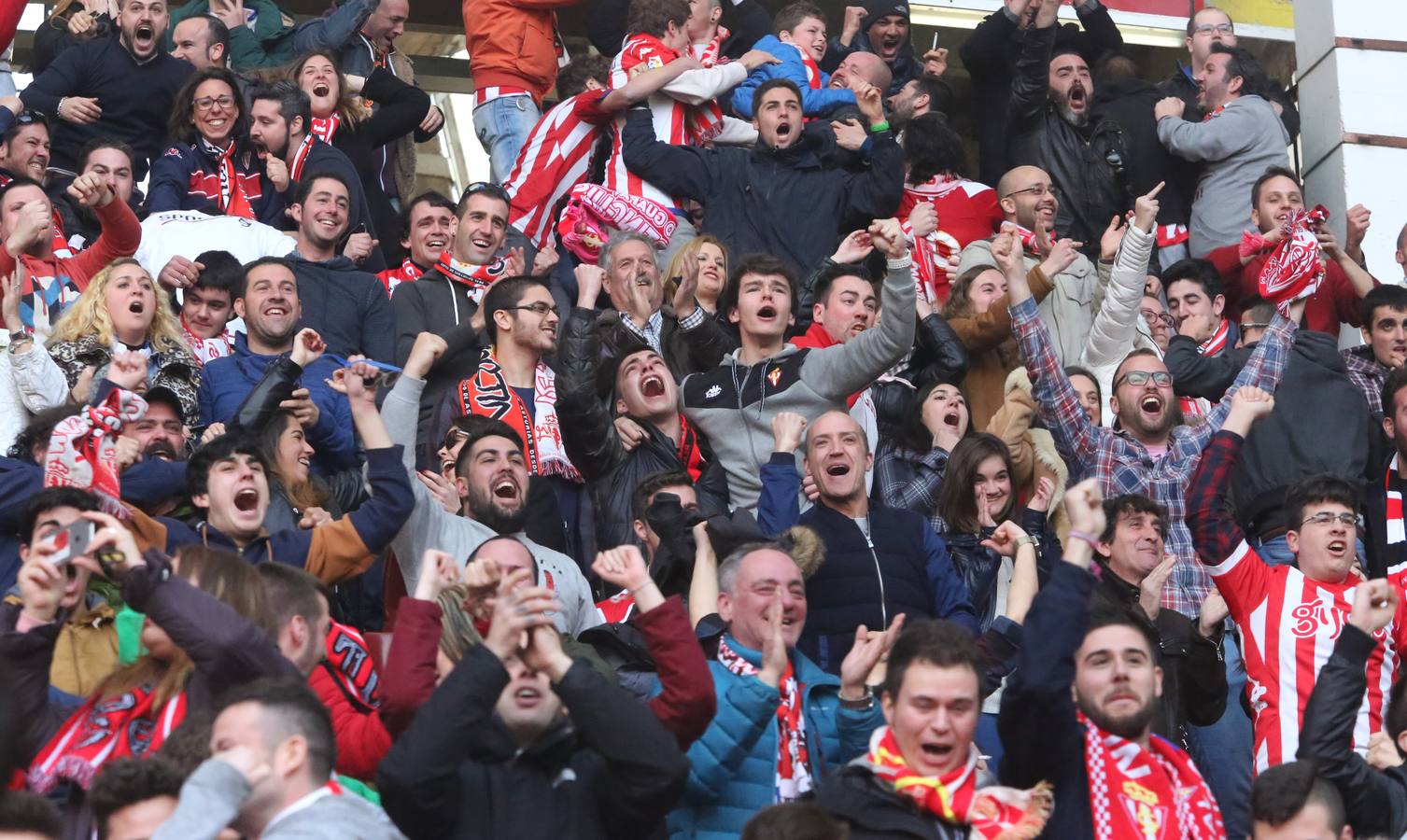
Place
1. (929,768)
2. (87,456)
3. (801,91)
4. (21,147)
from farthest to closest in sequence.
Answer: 1. (801,91)
2. (21,147)
3. (87,456)
4. (929,768)

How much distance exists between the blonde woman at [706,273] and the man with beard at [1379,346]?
2770 millimetres

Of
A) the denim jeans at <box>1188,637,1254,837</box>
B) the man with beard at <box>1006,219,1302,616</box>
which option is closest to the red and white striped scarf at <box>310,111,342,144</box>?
the man with beard at <box>1006,219,1302,616</box>

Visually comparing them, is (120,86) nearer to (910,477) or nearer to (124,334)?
(124,334)

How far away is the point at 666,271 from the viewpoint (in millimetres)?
10203

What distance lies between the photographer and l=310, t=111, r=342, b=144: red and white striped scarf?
1141 centimetres

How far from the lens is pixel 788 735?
6.68 m

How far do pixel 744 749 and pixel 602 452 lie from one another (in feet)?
8.92

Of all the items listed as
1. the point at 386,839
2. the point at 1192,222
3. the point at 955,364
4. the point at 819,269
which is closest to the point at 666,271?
the point at 819,269

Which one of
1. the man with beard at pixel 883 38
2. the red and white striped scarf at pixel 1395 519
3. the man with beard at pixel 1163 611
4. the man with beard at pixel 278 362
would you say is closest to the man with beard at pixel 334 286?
the man with beard at pixel 278 362

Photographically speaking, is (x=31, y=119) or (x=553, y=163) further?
(x=553, y=163)

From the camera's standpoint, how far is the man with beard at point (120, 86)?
11492mm

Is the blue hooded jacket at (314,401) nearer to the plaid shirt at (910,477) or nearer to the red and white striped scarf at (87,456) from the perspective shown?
the red and white striped scarf at (87,456)

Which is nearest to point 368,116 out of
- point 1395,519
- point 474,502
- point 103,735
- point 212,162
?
point 212,162

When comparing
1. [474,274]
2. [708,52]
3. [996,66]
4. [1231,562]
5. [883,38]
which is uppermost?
[883,38]
